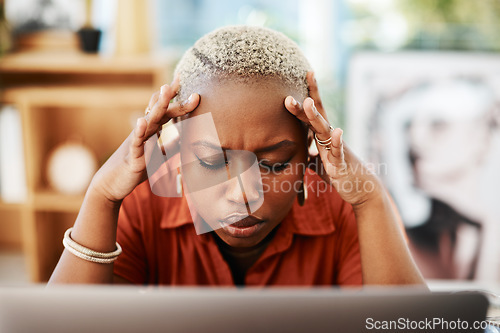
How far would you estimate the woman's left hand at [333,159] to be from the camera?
0.78 meters

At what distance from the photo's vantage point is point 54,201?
86.9 inches

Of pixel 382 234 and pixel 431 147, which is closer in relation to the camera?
pixel 382 234

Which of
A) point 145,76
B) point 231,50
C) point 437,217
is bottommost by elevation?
point 437,217

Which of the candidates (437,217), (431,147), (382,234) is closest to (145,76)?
(431,147)

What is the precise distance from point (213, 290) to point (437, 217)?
1.86 meters

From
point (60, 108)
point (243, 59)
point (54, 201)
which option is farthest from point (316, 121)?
point (60, 108)

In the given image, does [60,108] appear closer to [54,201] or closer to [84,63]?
[84,63]

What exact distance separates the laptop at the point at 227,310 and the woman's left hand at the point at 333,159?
34 centimetres

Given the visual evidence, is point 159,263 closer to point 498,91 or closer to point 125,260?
Result: point 125,260

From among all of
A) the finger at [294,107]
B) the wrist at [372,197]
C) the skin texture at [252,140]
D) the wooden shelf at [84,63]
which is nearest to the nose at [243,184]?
the skin texture at [252,140]

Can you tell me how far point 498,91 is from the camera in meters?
2.10

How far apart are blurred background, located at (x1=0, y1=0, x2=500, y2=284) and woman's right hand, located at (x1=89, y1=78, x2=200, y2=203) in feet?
4.06

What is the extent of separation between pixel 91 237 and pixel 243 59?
0.42m

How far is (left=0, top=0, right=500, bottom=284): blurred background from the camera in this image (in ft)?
6.93
